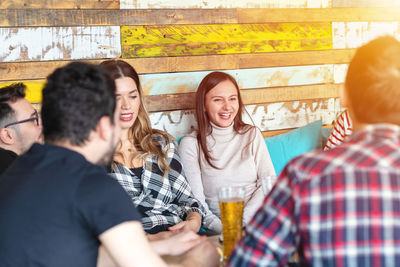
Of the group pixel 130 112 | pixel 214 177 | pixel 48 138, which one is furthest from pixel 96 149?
pixel 214 177

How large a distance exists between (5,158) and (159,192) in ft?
2.42

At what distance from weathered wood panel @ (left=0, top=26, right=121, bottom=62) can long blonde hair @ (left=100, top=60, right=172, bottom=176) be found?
279mm

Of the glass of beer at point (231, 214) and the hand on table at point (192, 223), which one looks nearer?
the glass of beer at point (231, 214)

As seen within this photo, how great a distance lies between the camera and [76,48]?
8.70ft

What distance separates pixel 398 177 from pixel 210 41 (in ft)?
7.07

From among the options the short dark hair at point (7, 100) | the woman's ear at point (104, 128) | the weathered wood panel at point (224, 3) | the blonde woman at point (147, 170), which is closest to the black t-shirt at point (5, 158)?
the short dark hair at point (7, 100)

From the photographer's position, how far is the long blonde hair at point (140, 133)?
7.88ft

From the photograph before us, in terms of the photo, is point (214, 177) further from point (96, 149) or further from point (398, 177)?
point (398, 177)

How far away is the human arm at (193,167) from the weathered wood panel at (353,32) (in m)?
1.37

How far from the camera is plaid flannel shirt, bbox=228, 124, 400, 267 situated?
3.16 ft

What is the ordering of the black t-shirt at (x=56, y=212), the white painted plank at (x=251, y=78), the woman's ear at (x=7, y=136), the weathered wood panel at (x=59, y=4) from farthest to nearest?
the white painted plank at (x=251, y=78)
the weathered wood panel at (x=59, y=4)
the woman's ear at (x=7, y=136)
the black t-shirt at (x=56, y=212)

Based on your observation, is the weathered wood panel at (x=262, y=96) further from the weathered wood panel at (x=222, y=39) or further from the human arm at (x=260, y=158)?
the human arm at (x=260, y=158)

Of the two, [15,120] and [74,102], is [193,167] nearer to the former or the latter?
[15,120]

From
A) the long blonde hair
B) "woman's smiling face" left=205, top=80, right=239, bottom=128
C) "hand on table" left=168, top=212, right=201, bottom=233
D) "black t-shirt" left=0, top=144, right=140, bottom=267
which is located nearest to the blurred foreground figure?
"black t-shirt" left=0, top=144, right=140, bottom=267
